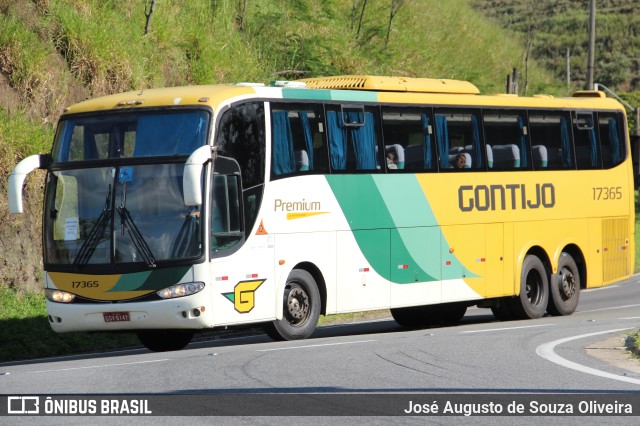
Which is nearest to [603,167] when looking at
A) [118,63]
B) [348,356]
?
[118,63]

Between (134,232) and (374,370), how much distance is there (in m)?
4.64

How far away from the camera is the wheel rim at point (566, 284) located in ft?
75.8

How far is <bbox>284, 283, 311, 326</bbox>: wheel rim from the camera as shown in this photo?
17484 millimetres

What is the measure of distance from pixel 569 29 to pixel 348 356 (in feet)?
285

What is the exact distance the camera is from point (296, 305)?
17.6m

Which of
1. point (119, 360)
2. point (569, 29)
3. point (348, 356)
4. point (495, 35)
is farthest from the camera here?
point (569, 29)

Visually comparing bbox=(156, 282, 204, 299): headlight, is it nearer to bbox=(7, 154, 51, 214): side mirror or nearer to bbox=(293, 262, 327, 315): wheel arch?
bbox=(7, 154, 51, 214): side mirror

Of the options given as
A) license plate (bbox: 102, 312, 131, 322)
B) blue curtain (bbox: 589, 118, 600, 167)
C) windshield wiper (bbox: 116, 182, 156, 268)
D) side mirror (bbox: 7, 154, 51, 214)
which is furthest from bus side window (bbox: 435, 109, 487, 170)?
side mirror (bbox: 7, 154, 51, 214)

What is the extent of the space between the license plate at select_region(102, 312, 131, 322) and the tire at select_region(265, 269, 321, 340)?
2216mm

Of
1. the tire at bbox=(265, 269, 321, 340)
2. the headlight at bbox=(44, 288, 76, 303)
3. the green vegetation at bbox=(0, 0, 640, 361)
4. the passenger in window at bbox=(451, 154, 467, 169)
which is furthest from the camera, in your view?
the green vegetation at bbox=(0, 0, 640, 361)

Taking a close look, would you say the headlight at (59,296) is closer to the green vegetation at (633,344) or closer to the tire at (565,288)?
the green vegetation at (633,344)

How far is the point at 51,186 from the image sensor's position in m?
16.6

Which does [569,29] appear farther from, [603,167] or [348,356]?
[348,356]

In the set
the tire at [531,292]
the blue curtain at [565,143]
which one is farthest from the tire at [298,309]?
the blue curtain at [565,143]
